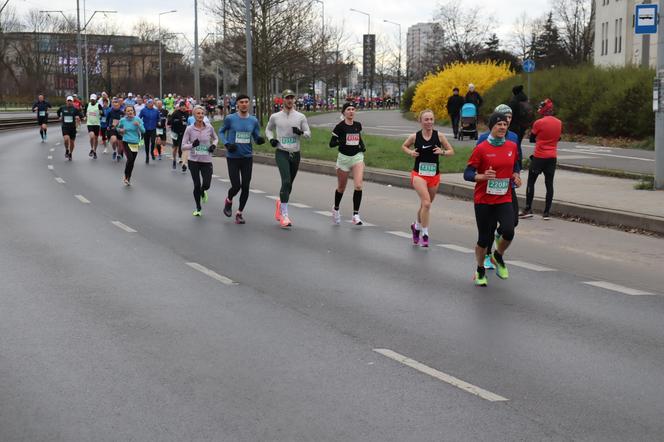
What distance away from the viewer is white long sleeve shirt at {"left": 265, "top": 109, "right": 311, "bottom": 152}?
581 inches

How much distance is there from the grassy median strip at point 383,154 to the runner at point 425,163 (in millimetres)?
9417

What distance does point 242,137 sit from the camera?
15.1 meters

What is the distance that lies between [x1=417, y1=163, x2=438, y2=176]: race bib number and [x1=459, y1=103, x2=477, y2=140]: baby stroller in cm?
2144

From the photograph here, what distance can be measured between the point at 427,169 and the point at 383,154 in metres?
14.7

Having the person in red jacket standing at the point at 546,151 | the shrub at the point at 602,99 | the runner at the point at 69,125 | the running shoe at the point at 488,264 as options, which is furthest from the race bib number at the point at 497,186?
the shrub at the point at 602,99

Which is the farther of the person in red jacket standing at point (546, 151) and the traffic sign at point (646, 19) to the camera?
the traffic sign at point (646, 19)

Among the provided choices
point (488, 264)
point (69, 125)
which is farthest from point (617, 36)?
point (488, 264)

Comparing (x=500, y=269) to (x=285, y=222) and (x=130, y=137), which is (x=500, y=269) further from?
(x=130, y=137)

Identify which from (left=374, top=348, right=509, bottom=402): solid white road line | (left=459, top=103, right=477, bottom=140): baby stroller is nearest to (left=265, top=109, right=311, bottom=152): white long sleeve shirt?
(left=374, top=348, right=509, bottom=402): solid white road line

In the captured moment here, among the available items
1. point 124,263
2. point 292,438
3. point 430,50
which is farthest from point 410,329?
point 430,50

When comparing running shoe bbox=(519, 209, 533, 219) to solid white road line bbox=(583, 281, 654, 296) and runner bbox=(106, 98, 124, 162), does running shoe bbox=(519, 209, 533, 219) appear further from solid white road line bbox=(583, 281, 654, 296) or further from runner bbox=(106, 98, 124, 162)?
runner bbox=(106, 98, 124, 162)

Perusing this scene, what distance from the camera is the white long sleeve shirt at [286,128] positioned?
48.4 ft

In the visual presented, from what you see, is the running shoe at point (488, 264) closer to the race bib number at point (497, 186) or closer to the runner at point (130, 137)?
the race bib number at point (497, 186)

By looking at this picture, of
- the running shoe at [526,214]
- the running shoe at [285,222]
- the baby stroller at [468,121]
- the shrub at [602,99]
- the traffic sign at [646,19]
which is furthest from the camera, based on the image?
the baby stroller at [468,121]
